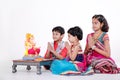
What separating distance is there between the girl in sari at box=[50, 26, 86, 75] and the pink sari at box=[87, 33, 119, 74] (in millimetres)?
132

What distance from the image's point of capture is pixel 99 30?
11.2 feet

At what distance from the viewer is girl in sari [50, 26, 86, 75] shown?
3183 mm

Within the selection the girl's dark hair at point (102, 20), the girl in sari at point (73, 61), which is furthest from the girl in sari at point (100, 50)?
the girl in sari at point (73, 61)

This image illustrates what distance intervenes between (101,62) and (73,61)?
0.91 feet

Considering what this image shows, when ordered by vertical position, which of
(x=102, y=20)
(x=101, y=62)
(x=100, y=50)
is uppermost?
(x=102, y=20)

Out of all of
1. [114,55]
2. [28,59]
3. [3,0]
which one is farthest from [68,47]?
[3,0]

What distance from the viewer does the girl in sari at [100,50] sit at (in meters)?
3.35

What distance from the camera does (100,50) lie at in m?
3.35

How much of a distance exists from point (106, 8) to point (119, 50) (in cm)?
59

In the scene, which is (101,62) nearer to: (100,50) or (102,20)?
(100,50)

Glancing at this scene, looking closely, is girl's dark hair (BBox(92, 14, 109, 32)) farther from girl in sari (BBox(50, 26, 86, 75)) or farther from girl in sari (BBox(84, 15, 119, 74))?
girl in sari (BBox(50, 26, 86, 75))

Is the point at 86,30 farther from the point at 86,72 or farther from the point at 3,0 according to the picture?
the point at 86,72

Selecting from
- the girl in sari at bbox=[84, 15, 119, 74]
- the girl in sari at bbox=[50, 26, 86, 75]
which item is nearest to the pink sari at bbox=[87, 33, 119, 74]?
the girl in sari at bbox=[84, 15, 119, 74]

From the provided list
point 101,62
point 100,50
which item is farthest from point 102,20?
point 101,62
